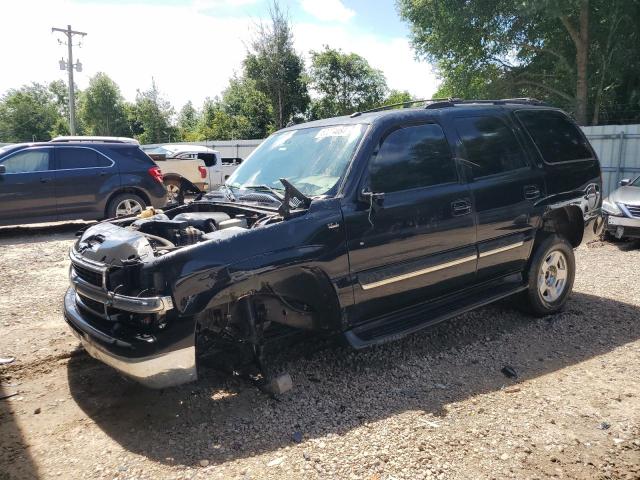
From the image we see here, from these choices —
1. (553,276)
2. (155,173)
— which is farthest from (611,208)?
(155,173)

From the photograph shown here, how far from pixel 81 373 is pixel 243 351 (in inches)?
54.0

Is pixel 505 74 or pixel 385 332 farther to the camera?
pixel 505 74

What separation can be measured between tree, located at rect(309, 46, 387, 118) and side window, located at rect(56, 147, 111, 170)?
768 inches

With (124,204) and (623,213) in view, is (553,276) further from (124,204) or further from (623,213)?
(124,204)

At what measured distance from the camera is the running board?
3.71 m

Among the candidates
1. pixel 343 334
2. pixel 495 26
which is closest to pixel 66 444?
pixel 343 334

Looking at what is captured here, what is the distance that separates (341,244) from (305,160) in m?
0.93

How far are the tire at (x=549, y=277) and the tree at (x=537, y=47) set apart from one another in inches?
548

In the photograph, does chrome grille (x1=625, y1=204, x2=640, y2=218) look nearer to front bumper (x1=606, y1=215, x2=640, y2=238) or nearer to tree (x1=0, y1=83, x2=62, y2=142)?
front bumper (x1=606, y1=215, x2=640, y2=238)

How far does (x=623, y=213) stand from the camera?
895 cm

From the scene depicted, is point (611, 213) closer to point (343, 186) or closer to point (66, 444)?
point (343, 186)

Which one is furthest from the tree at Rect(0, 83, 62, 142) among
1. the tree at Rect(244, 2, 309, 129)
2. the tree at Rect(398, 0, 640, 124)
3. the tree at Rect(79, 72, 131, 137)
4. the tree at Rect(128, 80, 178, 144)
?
the tree at Rect(398, 0, 640, 124)

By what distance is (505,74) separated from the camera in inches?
822

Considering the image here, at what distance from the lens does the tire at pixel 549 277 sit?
500 centimetres
